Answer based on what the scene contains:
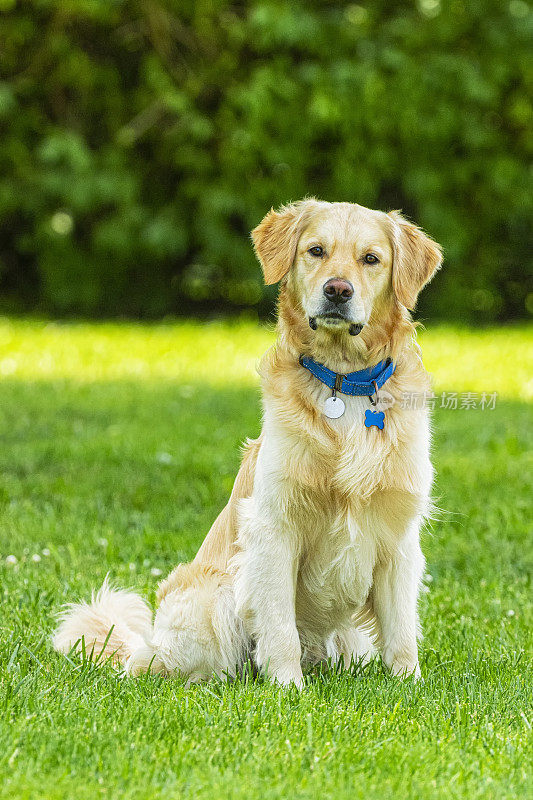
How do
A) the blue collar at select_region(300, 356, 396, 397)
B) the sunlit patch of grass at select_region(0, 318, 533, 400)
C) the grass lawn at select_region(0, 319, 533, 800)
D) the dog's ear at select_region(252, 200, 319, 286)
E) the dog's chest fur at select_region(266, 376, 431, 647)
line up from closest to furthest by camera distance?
the grass lawn at select_region(0, 319, 533, 800) → the dog's chest fur at select_region(266, 376, 431, 647) → the blue collar at select_region(300, 356, 396, 397) → the dog's ear at select_region(252, 200, 319, 286) → the sunlit patch of grass at select_region(0, 318, 533, 400)

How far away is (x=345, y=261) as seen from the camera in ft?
10.2

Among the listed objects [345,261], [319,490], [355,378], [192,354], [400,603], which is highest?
[345,261]

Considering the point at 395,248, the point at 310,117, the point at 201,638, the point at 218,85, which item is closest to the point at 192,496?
the point at 201,638

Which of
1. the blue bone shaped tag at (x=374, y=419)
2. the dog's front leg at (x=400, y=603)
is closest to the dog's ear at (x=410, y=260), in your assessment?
the blue bone shaped tag at (x=374, y=419)

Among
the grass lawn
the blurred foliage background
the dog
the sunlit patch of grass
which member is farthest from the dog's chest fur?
the blurred foliage background

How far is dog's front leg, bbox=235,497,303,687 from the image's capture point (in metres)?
3.03

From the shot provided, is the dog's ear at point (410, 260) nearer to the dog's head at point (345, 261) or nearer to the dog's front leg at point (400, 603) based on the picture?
the dog's head at point (345, 261)

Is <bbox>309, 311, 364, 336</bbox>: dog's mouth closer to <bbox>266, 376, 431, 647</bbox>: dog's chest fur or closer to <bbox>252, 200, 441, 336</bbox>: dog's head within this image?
<bbox>252, 200, 441, 336</bbox>: dog's head

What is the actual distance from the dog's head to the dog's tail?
1190 millimetres

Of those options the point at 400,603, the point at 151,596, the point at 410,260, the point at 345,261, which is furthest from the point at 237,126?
the point at 400,603

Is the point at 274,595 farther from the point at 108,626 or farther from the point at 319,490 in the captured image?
the point at 108,626

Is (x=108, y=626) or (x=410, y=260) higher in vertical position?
(x=410, y=260)

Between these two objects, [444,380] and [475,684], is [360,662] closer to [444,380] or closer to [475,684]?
[475,684]

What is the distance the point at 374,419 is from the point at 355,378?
160 millimetres
